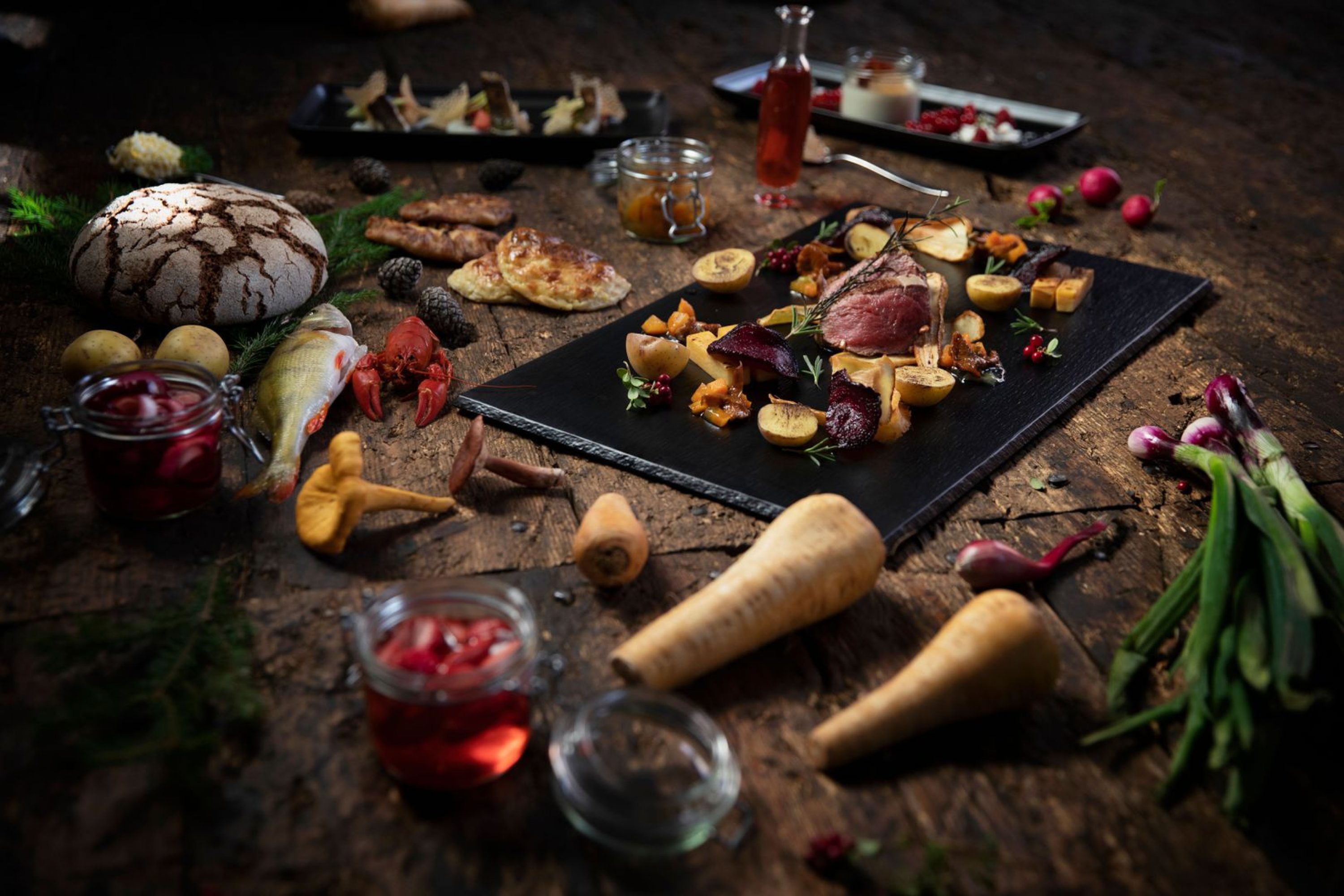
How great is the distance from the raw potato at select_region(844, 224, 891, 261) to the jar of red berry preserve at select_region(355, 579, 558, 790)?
1921 millimetres

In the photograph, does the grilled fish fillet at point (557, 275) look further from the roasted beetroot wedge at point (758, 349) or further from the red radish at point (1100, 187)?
the red radish at point (1100, 187)

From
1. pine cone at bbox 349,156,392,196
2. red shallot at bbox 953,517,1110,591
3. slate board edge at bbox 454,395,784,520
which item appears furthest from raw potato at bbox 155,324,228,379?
→ red shallot at bbox 953,517,1110,591

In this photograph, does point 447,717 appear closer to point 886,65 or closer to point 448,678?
point 448,678

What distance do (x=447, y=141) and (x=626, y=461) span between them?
2.16 meters

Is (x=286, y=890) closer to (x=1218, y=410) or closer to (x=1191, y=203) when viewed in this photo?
(x=1218, y=410)

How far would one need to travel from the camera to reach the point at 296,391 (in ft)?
7.34

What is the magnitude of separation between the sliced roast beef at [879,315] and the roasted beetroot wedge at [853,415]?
354 mm

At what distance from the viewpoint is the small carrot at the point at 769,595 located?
1621 millimetres

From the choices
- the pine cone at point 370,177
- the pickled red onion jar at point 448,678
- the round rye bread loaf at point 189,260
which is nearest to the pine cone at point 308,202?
the pine cone at point 370,177

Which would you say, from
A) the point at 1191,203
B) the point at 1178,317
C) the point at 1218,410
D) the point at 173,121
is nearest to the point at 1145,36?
the point at 1191,203

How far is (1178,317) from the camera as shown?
302cm

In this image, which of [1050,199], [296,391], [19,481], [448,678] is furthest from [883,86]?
[448,678]

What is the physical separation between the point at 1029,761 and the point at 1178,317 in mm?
1909

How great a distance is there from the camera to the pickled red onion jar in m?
1.39
